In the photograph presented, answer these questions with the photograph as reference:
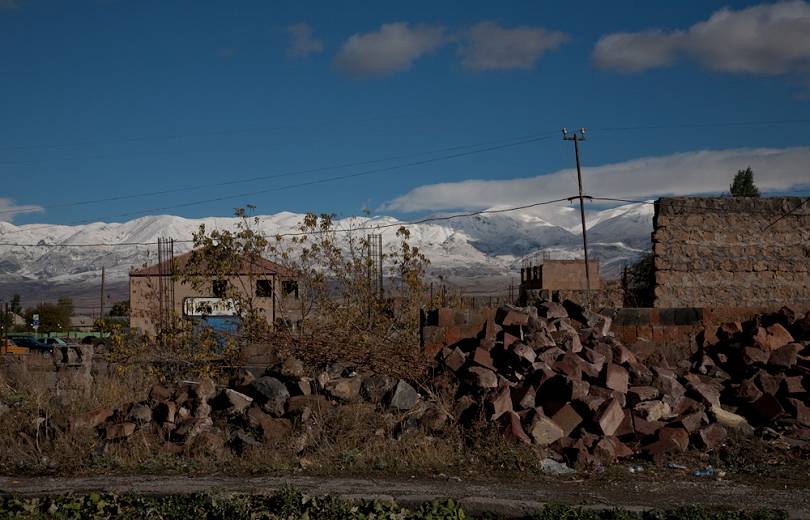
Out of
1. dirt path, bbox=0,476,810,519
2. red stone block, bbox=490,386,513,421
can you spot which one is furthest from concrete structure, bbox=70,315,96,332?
red stone block, bbox=490,386,513,421

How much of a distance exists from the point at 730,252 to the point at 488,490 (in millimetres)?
13252

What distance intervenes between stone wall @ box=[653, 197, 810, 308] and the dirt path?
11226 millimetres

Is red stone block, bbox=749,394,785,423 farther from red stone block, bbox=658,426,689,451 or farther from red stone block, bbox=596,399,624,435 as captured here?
red stone block, bbox=596,399,624,435

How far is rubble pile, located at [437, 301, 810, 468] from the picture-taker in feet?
28.9

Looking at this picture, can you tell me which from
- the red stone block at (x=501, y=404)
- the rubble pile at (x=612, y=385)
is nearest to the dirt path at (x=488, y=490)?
the rubble pile at (x=612, y=385)

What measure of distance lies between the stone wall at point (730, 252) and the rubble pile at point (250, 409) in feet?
34.3

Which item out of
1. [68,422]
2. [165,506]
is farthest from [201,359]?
[165,506]

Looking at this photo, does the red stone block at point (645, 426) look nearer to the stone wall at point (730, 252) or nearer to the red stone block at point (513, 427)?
the red stone block at point (513, 427)

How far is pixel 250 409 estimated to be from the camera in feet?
31.6

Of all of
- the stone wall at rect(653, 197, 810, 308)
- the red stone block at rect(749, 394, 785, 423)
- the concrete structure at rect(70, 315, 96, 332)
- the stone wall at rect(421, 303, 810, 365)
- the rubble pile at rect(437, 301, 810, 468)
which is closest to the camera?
the rubble pile at rect(437, 301, 810, 468)

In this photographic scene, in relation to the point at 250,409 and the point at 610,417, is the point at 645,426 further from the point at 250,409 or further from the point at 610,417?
the point at 250,409

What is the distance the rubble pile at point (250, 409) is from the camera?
9.13 meters

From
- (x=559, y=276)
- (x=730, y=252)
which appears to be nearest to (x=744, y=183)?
(x=559, y=276)

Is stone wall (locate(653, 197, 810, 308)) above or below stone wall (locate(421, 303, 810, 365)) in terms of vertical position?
above
